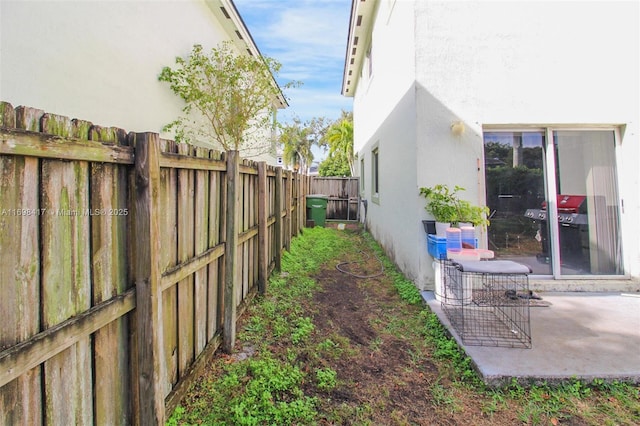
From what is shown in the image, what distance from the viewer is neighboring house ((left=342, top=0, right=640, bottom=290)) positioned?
436cm

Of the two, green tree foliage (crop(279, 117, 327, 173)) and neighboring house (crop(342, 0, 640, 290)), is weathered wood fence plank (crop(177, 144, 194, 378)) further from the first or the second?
green tree foliage (crop(279, 117, 327, 173))

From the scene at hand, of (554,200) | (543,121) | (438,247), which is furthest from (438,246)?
(543,121)

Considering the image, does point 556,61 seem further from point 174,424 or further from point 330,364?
point 174,424

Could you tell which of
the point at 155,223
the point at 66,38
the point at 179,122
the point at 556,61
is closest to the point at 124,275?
the point at 155,223

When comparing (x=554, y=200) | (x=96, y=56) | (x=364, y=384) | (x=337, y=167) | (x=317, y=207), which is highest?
(x=337, y=167)

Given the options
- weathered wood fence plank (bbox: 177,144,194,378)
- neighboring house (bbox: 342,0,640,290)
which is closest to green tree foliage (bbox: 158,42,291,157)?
neighboring house (bbox: 342,0,640,290)

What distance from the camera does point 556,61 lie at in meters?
4.36

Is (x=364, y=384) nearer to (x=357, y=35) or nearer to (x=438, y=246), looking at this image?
(x=438, y=246)

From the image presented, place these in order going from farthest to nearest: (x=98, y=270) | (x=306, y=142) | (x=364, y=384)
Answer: (x=306, y=142)
(x=364, y=384)
(x=98, y=270)

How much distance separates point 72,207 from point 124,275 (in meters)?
0.48

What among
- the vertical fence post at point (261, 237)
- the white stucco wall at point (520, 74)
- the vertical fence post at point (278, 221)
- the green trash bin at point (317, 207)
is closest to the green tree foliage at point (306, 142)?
the green trash bin at point (317, 207)

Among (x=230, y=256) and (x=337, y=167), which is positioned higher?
(x=337, y=167)

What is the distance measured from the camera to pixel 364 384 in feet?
8.53

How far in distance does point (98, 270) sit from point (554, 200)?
5.19 meters
